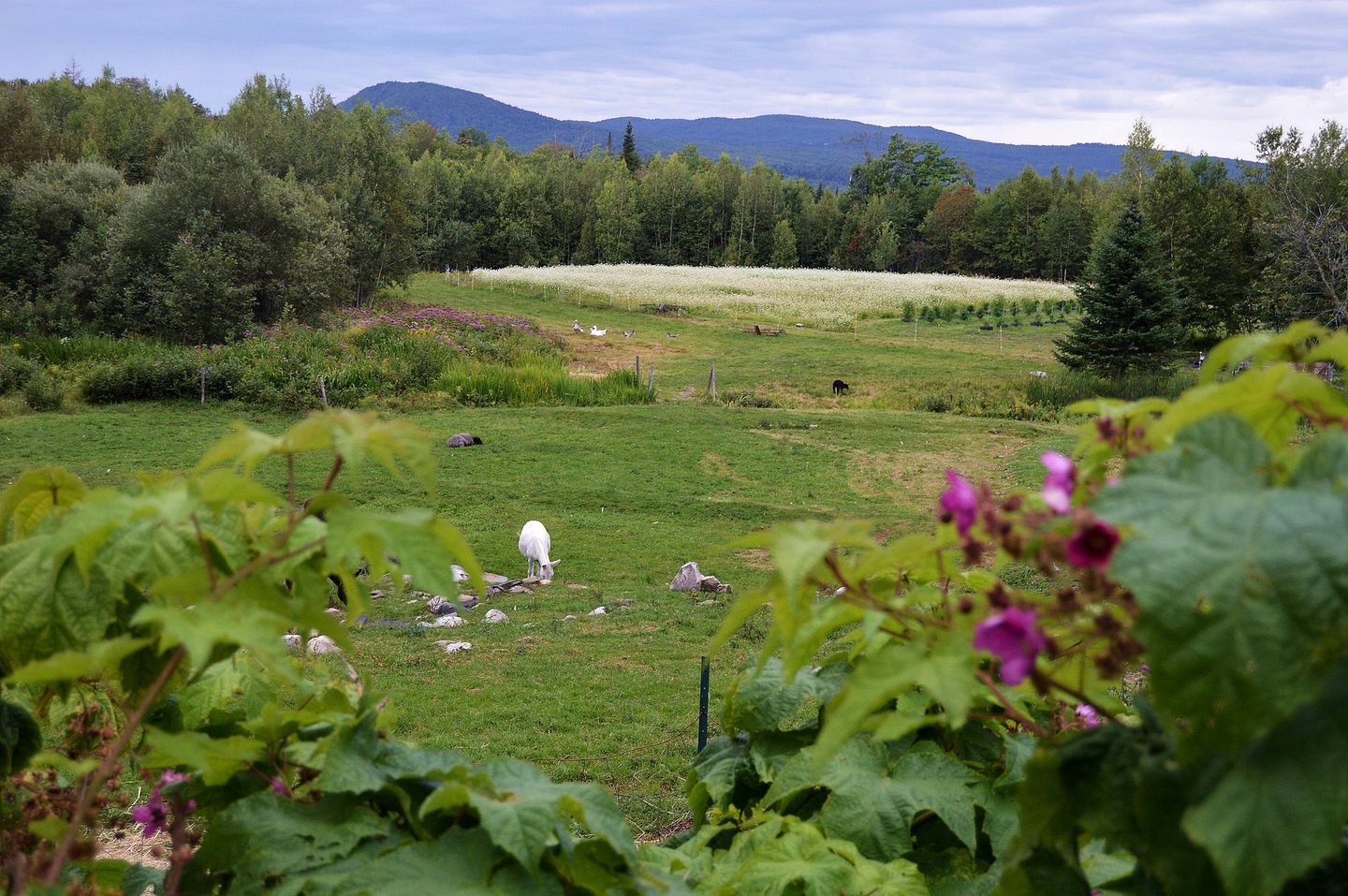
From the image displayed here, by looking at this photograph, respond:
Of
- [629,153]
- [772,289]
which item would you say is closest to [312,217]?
[772,289]

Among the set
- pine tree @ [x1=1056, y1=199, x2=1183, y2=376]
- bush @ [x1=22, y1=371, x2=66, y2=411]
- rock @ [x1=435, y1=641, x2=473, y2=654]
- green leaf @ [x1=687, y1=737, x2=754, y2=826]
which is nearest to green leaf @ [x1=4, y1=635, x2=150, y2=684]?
green leaf @ [x1=687, y1=737, x2=754, y2=826]

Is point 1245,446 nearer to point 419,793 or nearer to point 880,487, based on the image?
point 419,793

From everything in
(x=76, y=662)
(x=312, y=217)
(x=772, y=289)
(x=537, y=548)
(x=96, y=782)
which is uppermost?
(x=312, y=217)

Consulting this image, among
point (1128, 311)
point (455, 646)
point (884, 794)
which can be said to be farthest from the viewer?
point (1128, 311)

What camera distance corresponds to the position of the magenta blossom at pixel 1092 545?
2.41 ft

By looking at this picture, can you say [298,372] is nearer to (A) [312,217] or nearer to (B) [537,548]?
(A) [312,217]

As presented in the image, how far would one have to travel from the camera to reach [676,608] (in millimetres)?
10742

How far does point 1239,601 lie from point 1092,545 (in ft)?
0.40

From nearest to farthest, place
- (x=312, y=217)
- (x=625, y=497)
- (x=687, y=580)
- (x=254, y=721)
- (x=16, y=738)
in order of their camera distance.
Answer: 1. (x=16, y=738)
2. (x=254, y=721)
3. (x=687, y=580)
4. (x=625, y=497)
5. (x=312, y=217)

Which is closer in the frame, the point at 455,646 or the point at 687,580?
the point at 455,646

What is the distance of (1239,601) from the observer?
63 centimetres

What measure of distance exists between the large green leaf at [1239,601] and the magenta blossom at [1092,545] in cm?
6

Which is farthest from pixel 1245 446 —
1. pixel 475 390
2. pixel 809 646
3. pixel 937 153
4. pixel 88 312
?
pixel 937 153

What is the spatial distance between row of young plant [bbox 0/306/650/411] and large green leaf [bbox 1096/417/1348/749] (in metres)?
21.4
